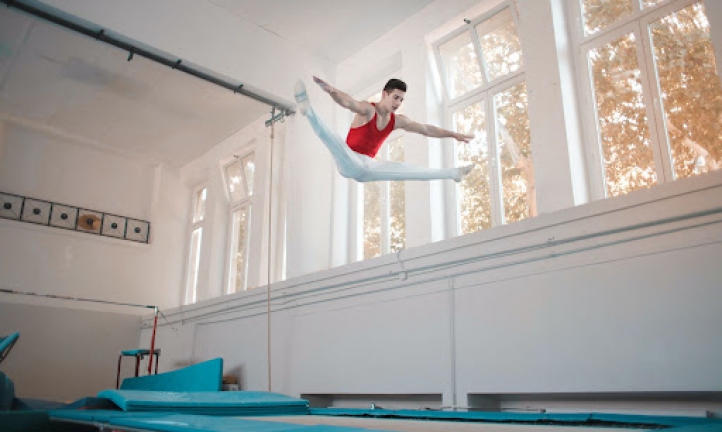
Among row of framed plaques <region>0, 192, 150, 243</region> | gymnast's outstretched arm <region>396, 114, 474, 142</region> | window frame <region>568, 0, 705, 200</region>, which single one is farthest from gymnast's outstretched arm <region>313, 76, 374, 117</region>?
row of framed plaques <region>0, 192, 150, 243</region>

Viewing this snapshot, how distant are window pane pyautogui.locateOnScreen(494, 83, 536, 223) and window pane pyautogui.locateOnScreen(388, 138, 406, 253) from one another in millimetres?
1240

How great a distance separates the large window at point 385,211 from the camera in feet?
21.4

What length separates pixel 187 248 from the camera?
9.71 meters

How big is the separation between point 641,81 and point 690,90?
0.39m

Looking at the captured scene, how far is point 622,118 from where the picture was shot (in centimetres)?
463

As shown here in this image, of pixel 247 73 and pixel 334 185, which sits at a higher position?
pixel 247 73

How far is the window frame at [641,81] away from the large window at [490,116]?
0.63 metres

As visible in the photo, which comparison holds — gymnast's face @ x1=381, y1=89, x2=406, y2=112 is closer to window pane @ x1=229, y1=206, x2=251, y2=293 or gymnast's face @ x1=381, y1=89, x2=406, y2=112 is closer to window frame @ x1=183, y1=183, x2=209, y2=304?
window pane @ x1=229, y1=206, x2=251, y2=293

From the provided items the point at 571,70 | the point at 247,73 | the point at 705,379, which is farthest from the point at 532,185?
the point at 247,73

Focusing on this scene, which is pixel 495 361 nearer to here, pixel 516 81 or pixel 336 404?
pixel 336 404

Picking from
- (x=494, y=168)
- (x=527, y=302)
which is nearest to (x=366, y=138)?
(x=527, y=302)

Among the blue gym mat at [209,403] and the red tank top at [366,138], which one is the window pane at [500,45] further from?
the blue gym mat at [209,403]

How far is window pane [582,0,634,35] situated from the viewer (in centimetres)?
486

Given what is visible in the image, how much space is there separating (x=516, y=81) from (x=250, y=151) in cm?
454
